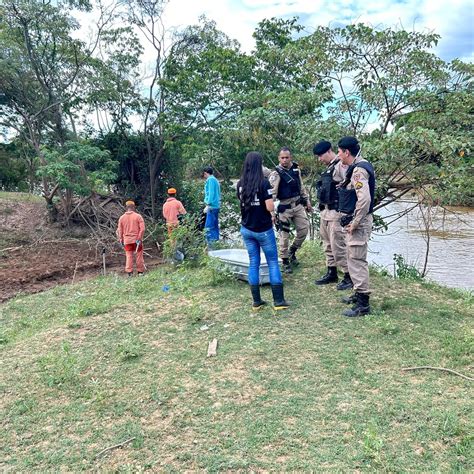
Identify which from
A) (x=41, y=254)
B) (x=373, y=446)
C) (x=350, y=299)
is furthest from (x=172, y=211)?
(x=373, y=446)

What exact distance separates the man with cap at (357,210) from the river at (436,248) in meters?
3.56

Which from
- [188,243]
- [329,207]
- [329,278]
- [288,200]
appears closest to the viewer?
[329,207]

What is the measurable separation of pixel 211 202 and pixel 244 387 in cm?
463

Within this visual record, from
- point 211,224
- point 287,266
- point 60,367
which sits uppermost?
point 211,224

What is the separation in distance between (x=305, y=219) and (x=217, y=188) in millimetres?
2352

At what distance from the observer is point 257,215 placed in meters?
4.43

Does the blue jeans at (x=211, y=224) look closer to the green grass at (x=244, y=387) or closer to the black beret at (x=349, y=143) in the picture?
the green grass at (x=244, y=387)

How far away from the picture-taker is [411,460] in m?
2.43

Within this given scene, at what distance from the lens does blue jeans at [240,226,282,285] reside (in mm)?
4480

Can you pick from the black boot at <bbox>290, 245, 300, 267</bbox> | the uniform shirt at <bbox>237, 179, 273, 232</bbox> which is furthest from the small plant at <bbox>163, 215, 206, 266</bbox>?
the uniform shirt at <bbox>237, 179, 273, 232</bbox>

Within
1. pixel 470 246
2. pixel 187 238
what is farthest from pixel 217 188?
pixel 470 246

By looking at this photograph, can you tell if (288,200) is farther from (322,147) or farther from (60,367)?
(60,367)

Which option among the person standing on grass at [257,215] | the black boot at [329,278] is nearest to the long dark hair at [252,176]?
the person standing on grass at [257,215]

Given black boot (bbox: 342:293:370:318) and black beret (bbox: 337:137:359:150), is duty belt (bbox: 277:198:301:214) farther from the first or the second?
black boot (bbox: 342:293:370:318)
